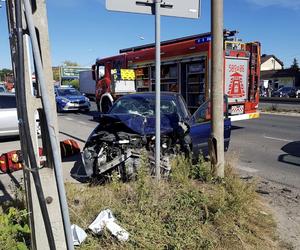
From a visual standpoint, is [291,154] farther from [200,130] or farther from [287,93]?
[287,93]

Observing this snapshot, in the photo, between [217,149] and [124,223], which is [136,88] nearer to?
[217,149]

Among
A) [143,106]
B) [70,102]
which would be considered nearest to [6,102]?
[143,106]

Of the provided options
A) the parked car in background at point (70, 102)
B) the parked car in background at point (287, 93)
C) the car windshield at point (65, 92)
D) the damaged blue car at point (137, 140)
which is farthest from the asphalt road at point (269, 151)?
the parked car in background at point (287, 93)

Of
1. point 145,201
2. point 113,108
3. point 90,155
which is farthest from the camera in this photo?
point 113,108

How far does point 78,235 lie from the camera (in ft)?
11.2

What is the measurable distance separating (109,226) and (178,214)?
78cm

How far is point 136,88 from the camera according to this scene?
52.7ft

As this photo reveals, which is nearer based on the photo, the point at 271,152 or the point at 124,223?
the point at 124,223

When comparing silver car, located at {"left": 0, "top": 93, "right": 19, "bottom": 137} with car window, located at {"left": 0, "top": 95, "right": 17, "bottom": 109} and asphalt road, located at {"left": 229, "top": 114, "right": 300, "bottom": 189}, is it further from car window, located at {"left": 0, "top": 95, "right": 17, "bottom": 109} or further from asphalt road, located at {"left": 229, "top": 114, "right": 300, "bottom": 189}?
asphalt road, located at {"left": 229, "top": 114, "right": 300, "bottom": 189}

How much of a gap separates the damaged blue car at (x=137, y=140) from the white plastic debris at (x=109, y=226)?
1.73m

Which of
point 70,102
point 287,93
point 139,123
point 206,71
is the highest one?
point 206,71

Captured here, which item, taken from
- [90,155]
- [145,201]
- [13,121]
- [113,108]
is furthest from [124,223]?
[13,121]

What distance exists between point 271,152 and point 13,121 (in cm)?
781

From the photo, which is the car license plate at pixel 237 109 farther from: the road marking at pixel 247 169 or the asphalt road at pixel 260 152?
the road marking at pixel 247 169
